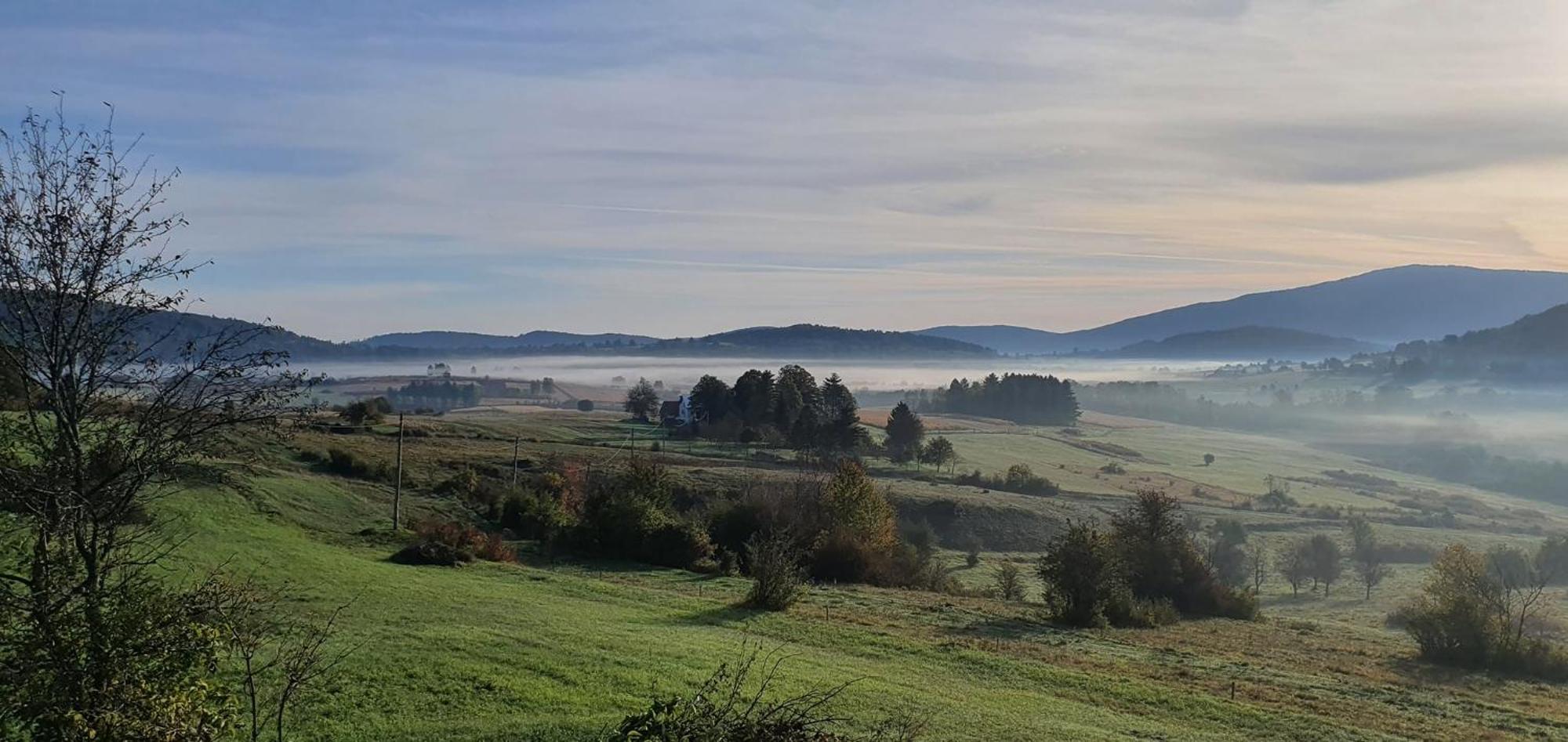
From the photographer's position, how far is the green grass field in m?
14.1

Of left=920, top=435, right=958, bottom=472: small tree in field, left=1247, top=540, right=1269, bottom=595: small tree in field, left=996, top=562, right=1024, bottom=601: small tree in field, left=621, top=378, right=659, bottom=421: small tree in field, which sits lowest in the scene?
left=1247, top=540, right=1269, bottom=595: small tree in field

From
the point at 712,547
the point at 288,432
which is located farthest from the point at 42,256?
the point at 712,547

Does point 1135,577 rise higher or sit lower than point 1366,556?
higher

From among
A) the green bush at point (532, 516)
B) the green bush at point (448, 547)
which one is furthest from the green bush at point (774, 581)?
the green bush at point (532, 516)

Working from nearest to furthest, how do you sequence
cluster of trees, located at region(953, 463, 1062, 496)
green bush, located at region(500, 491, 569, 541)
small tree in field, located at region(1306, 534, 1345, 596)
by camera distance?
green bush, located at region(500, 491, 569, 541) < small tree in field, located at region(1306, 534, 1345, 596) < cluster of trees, located at region(953, 463, 1062, 496)

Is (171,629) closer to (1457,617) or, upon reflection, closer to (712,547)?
(712,547)

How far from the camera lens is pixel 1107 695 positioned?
19219mm

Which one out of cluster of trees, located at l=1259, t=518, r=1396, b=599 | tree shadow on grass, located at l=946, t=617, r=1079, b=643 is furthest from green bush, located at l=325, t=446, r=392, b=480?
cluster of trees, located at l=1259, t=518, r=1396, b=599

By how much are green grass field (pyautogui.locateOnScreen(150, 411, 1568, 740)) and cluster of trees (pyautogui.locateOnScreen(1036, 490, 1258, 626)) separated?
1571 mm

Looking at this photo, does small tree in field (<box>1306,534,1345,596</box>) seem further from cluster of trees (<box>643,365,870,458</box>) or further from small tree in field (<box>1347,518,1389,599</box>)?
cluster of trees (<box>643,365,870,458</box>)

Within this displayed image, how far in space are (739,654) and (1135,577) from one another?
33099mm

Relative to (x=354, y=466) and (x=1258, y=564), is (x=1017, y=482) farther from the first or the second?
(x=354, y=466)

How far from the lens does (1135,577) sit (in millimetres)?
46062

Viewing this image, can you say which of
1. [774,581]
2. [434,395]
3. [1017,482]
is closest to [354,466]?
[774,581]
